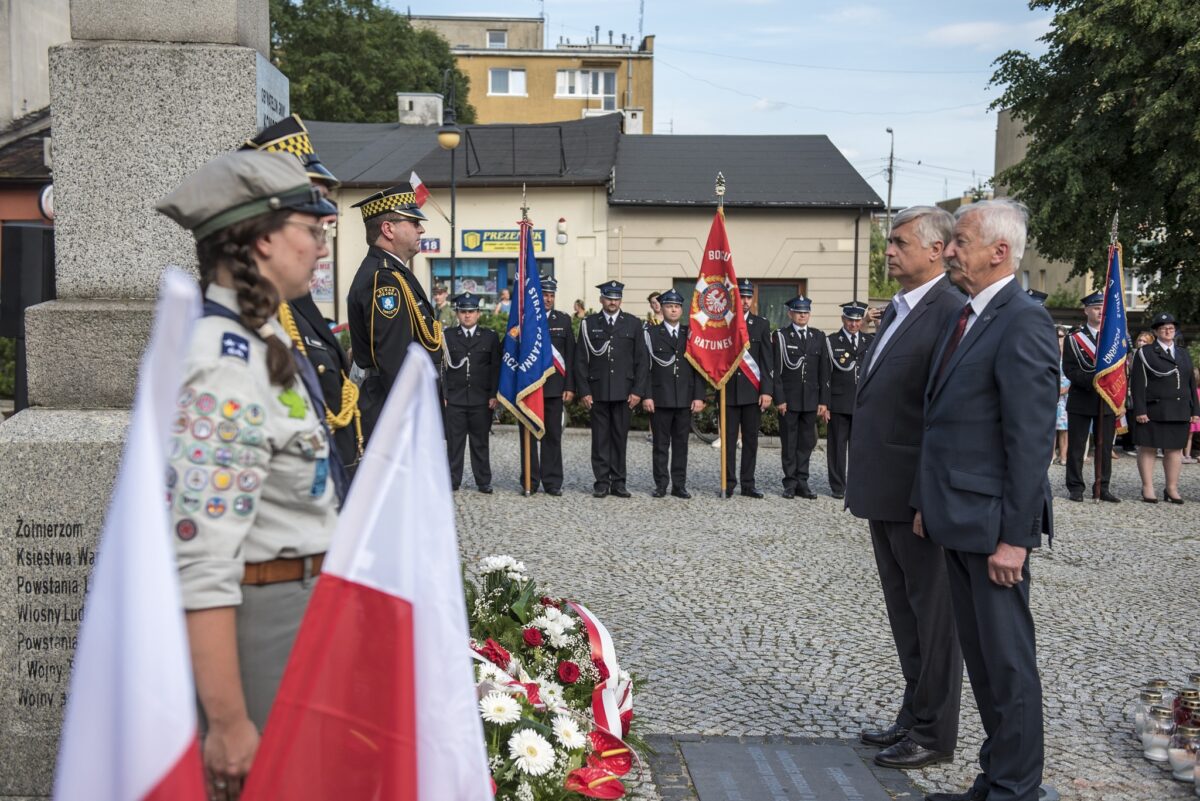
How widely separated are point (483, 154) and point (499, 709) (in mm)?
30631

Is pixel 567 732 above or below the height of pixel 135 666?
below

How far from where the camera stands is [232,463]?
223cm

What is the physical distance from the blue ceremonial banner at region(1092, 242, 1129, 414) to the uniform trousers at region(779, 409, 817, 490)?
3262mm

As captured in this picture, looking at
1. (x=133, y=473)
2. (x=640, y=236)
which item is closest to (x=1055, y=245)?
(x=640, y=236)

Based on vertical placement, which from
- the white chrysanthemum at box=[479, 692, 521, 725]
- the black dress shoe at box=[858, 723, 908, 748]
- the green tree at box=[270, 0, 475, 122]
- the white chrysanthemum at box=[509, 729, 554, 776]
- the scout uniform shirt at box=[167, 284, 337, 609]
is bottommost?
the black dress shoe at box=[858, 723, 908, 748]

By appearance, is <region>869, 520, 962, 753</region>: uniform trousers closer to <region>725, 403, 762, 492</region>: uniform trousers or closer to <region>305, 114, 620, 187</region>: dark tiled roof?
<region>725, 403, 762, 492</region>: uniform trousers

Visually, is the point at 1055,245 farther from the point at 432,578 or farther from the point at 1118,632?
the point at 432,578

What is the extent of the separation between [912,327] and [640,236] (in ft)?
89.6

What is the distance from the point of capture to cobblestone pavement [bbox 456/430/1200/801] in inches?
212

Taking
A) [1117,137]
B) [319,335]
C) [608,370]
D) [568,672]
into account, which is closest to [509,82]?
[1117,137]

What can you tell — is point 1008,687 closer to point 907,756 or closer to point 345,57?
point 907,756

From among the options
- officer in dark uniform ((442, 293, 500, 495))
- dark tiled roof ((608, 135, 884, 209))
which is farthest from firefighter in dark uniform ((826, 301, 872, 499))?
dark tiled roof ((608, 135, 884, 209))

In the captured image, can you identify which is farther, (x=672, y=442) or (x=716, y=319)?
(x=672, y=442)

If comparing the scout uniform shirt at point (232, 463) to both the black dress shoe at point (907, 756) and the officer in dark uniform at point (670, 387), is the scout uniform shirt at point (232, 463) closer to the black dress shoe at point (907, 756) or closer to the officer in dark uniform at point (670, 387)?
the black dress shoe at point (907, 756)
